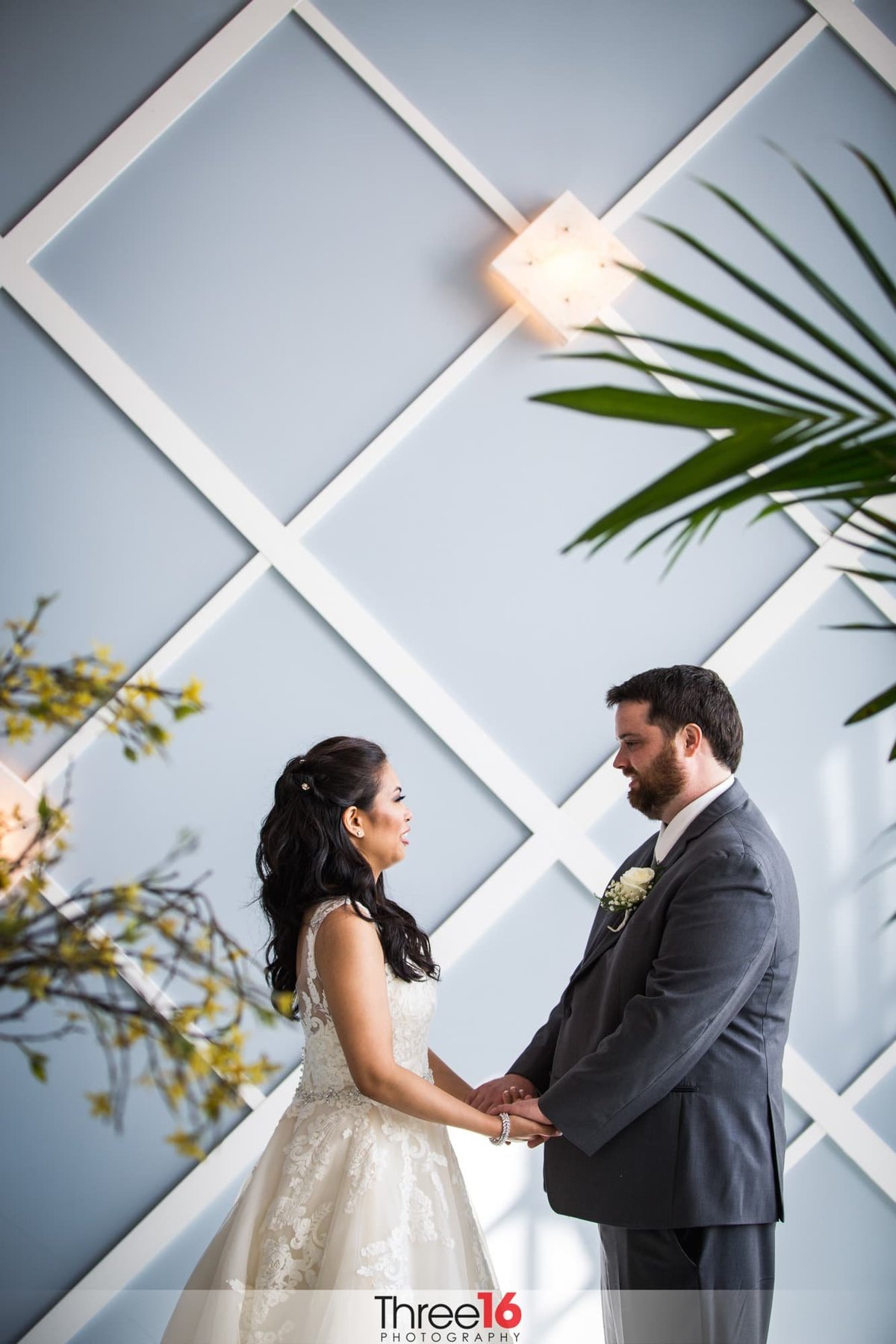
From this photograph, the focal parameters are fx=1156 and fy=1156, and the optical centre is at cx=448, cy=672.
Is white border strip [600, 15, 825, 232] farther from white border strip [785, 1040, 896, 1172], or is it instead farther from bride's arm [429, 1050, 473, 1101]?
white border strip [785, 1040, 896, 1172]

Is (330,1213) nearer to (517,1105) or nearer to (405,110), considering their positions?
(517,1105)

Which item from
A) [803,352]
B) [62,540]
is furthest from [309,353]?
[803,352]

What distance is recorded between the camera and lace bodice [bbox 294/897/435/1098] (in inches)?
87.7

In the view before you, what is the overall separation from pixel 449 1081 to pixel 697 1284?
2.26 ft

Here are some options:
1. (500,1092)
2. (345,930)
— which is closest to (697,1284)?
(500,1092)

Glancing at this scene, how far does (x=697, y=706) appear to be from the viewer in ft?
7.75

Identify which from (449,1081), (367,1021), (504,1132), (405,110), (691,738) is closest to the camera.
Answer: (367,1021)

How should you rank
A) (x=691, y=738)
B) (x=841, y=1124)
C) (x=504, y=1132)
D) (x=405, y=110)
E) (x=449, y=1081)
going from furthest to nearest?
(x=405, y=110) < (x=841, y=1124) < (x=449, y=1081) < (x=691, y=738) < (x=504, y=1132)

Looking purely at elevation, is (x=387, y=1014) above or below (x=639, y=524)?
below

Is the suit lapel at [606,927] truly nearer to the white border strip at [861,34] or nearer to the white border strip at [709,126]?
the white border strip at [709,126]

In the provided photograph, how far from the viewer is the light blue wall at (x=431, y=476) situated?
301 centimetres

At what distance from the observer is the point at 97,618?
118 inches

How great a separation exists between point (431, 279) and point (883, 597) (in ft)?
5.00

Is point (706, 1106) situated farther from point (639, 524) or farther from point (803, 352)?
point (803, 352)
